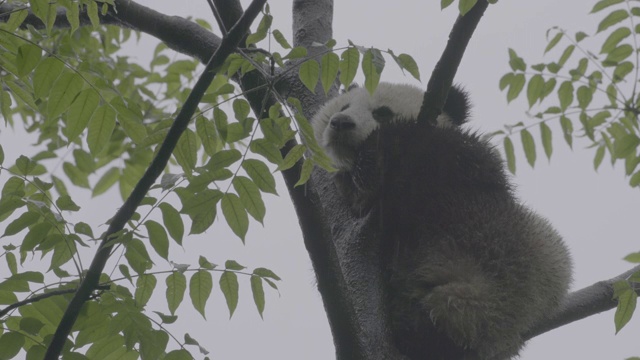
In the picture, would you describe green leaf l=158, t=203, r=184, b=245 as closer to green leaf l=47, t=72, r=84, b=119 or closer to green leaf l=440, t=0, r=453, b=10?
green leaf l=47, t=72, r=84, b=119

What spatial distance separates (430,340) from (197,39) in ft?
9.04

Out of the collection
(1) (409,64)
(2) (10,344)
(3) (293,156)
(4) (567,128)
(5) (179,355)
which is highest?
(4) (567,128)

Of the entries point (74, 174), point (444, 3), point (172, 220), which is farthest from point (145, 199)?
point (74, 174)

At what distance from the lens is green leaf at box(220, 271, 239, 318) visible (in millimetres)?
2980

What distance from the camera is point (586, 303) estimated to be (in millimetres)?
4203

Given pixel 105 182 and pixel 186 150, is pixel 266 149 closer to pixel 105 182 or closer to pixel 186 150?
pixel 186 150

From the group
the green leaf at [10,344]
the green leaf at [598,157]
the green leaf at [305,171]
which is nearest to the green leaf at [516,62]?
the green leaf at [598,157]

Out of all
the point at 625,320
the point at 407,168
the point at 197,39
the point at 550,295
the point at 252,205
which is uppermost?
the point at 197,39

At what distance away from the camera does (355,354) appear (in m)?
3.07

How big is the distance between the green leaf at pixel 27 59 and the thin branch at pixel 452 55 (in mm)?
1934

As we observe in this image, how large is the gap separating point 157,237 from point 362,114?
2762mm

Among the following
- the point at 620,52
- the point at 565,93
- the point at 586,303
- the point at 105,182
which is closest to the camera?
the point at 586,303

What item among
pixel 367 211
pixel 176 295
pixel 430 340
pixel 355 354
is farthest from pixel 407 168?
pixel 176 295

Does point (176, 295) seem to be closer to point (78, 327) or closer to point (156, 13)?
point (78, 327)
